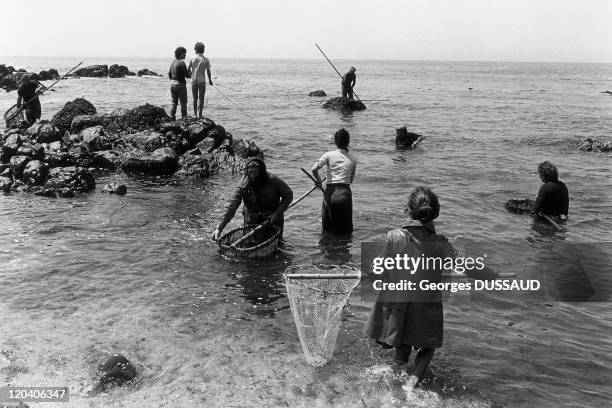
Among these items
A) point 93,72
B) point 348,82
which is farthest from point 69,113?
point 93,72

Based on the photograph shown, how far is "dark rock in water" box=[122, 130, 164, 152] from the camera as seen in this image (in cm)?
1714

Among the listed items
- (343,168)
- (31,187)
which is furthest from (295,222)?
(31,187)

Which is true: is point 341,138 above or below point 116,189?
above

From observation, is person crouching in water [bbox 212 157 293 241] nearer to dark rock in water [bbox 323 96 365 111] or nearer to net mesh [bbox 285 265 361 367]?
net mesh [bbox 285 265 361 367]

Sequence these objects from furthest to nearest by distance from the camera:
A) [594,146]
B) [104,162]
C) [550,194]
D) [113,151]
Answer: [594,146], [113,151], [104,162], [550,194]

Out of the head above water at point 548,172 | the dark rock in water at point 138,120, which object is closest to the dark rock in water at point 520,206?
the head above water at point 548,172

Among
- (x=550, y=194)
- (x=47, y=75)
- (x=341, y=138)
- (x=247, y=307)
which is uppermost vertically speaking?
(x=47, y=75)

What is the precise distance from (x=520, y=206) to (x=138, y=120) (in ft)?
47.8

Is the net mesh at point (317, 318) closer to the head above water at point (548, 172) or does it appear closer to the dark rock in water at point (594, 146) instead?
the head above water at point (548, 172)

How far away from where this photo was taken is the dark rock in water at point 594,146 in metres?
21.5

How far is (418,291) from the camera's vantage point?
5.18 meters

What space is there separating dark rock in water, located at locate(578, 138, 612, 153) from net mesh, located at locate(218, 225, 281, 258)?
61.0 feet

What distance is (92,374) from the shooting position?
18.4ft

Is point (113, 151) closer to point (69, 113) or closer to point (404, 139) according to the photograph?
point (69, 113)
